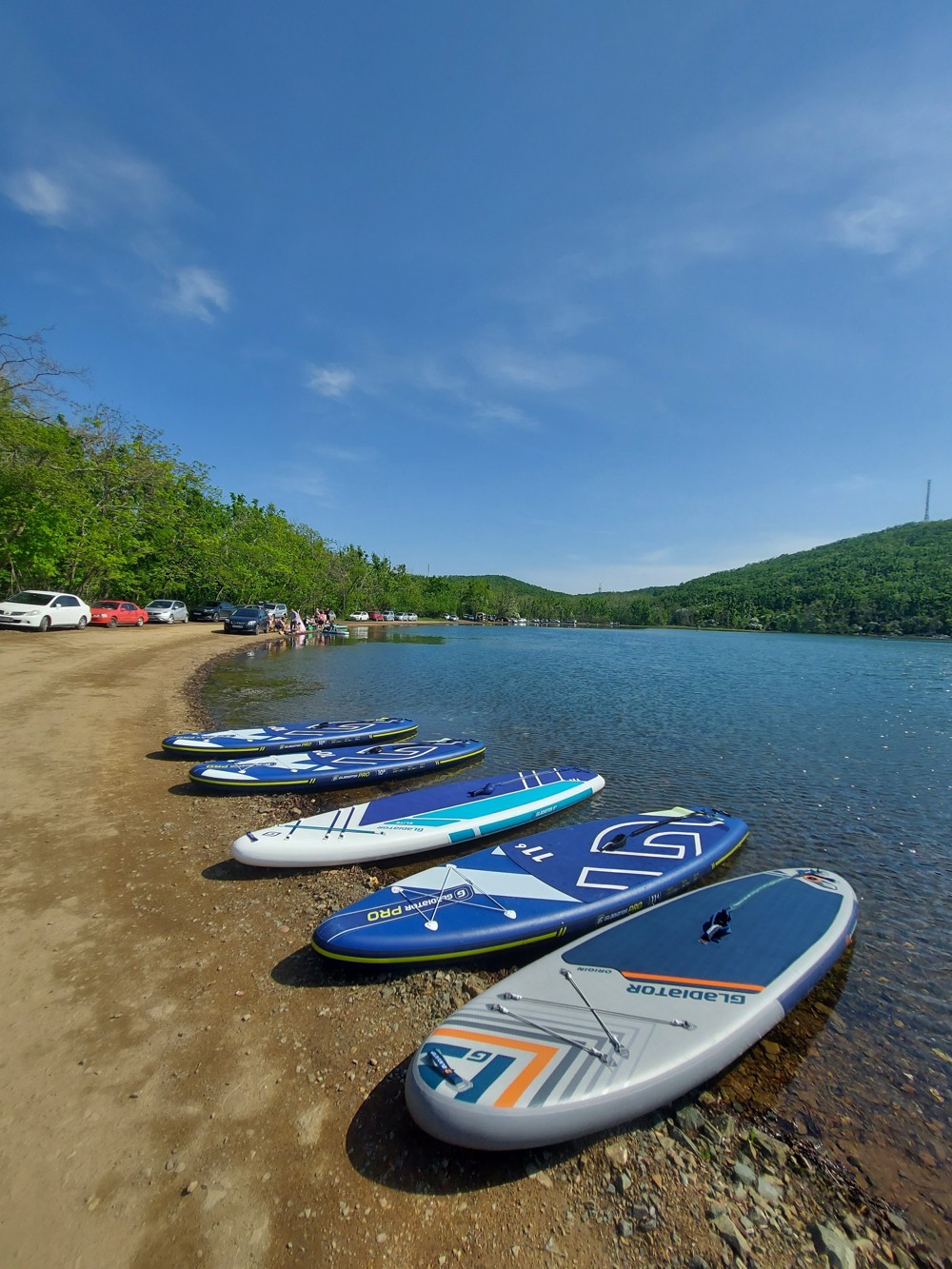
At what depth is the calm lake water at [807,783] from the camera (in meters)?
3.95

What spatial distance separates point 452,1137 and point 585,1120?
0.83m

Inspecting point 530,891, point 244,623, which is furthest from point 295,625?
point 530,891

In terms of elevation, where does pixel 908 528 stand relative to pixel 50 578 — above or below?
above

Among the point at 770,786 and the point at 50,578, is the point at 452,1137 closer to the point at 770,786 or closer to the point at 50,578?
the point at 770,786

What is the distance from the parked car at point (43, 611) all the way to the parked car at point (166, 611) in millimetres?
9926

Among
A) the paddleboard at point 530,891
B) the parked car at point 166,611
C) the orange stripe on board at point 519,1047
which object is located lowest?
the paddleboard at point 530,891

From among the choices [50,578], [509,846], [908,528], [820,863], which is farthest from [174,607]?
[908,528]

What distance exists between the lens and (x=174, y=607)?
40.1 metres

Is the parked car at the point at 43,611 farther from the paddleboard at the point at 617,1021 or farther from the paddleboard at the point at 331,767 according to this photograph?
the paddleboard at the point at 617,1021

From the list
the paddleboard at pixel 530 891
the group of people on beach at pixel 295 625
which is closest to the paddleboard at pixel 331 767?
the paddleboard at pixel 530 891

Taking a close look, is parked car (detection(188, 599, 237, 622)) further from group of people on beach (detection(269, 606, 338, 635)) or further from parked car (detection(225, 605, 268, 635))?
parked car (detection(225, 605, 268, 635))

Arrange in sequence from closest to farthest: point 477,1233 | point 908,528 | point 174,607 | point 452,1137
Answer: point 477,1233
point 452,1137
point 174,607
point 908,528

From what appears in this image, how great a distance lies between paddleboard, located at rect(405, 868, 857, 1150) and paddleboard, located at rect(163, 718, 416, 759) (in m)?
8.31

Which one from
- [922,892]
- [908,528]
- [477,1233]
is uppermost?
[908,528]
